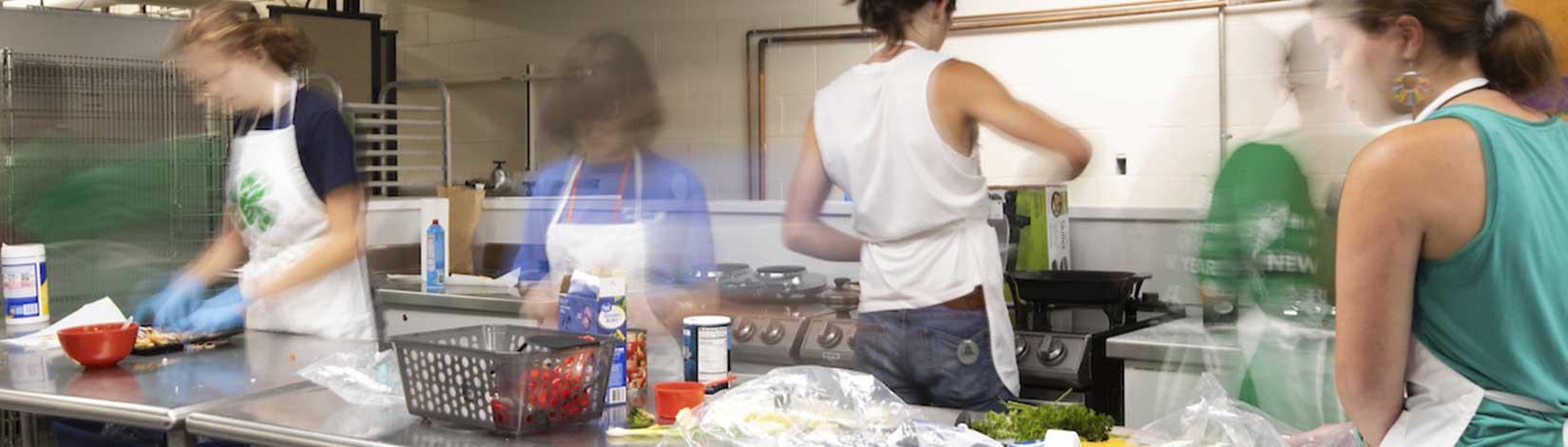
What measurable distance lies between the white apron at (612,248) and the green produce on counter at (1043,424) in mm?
1171

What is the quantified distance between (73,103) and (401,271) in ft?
3.65

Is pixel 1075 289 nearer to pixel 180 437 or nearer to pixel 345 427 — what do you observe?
pixel 345 427

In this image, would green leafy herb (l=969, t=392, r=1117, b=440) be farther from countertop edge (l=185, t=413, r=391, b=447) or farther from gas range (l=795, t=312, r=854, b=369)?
gas range (l=795, t=312, r=854, b=369)

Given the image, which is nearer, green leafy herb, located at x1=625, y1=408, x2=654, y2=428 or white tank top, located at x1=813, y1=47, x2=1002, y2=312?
green leafy herb, located at x1=625, y1=408, x2=654, y2=428

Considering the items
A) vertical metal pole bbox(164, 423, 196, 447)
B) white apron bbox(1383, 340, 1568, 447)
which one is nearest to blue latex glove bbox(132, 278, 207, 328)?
vertical metal pole bbox(164, 423, 196, 447)

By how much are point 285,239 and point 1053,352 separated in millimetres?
1485

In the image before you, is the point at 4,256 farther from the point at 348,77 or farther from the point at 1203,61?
the point at 1203,61

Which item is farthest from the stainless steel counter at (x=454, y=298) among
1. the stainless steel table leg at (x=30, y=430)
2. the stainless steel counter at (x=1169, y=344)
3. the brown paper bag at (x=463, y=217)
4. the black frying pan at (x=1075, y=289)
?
the stainless steel counter at (x=1169, y=344)

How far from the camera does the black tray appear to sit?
7.04ft

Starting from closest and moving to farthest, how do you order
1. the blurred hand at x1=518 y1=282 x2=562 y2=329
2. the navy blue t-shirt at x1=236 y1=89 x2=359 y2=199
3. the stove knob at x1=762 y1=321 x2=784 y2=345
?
the navy blue t-shirt at x1=236 y1=89 x2=359 y2=199
the blurred hand at x1=518 y1=282 x2=562 y2=329
the stove knob at x1=762 y1=321 x2=784 y2=345

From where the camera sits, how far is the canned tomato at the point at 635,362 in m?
1.80

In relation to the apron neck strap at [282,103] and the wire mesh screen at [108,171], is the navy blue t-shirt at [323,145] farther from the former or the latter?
the wire mesh screen at [108,171]

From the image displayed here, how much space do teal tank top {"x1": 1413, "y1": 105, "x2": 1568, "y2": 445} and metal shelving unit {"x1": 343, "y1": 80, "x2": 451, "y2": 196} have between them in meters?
3.45

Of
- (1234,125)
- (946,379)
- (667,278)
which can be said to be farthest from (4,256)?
(1234,125)
